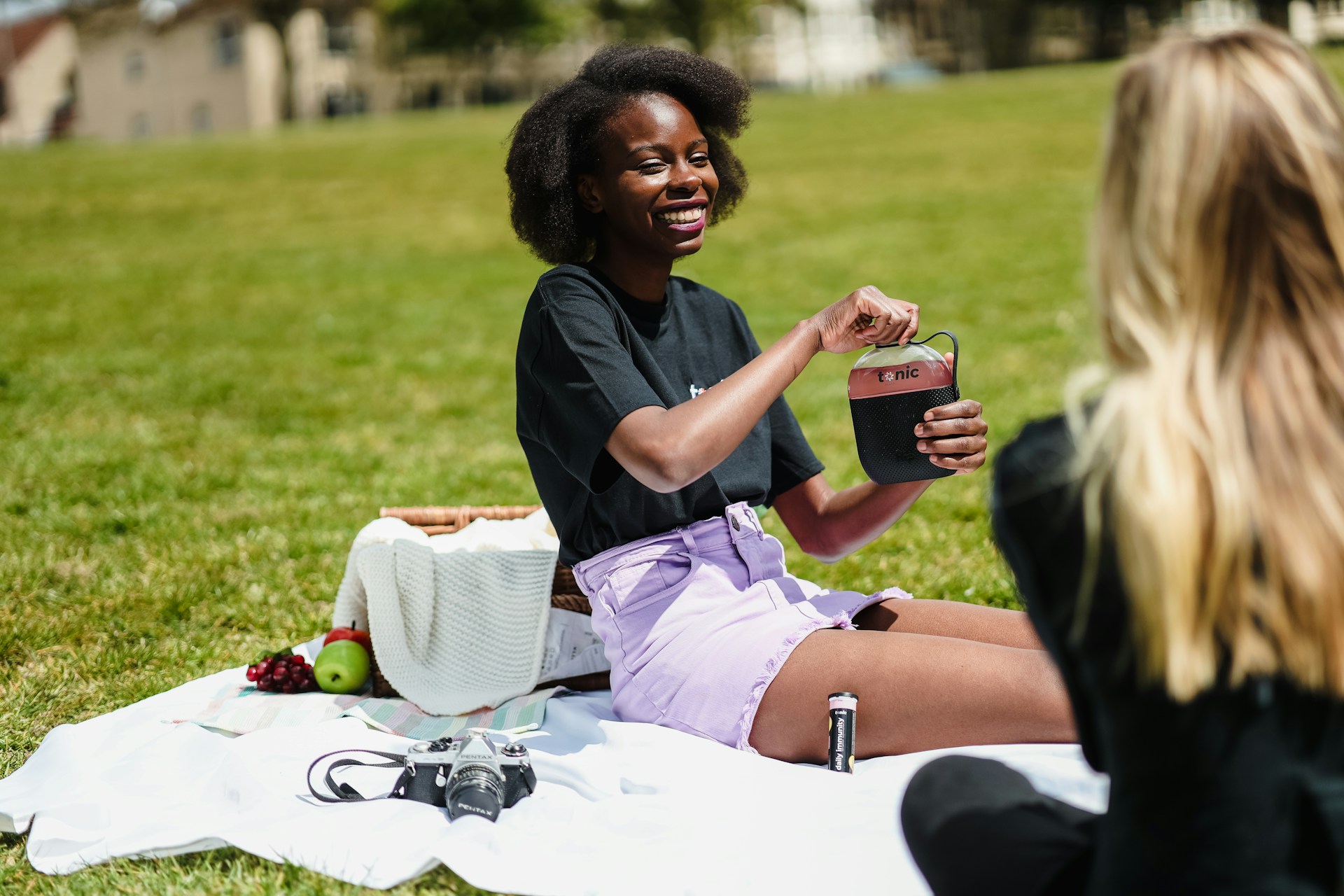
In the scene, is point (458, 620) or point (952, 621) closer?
point (952, 621)

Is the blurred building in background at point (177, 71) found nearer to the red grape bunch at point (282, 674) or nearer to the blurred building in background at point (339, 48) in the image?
the blurred building in background at point (339, 48)

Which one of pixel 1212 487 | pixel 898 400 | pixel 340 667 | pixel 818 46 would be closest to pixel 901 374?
pixel 898 400

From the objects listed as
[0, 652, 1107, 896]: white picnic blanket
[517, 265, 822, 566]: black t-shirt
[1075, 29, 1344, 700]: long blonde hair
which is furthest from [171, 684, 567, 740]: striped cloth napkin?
[1075, 29, 1344, 700]: long blonde hair

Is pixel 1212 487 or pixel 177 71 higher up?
pixel 177 71

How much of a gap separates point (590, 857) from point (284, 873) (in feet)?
2.14

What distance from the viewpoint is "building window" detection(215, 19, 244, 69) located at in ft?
155

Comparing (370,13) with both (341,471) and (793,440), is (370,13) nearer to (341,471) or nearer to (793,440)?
(341,471)

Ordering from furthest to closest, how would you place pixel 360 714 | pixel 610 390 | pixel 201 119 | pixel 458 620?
pixel 201 119, pixel 458 620, pixel 360 714, pixel 610 390

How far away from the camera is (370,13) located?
4881 cm

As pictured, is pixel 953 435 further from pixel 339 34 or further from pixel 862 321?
pixel 339 34

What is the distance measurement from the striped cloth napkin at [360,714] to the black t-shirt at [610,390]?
0.59 m

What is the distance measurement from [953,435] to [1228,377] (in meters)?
1.37

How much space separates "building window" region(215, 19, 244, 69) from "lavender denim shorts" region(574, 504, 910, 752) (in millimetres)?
49342

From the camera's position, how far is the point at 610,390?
274 centimetres
